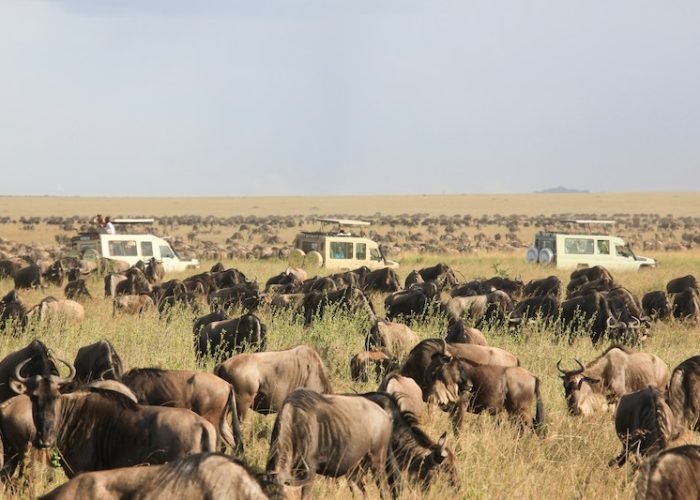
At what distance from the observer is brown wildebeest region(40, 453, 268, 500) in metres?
4.98

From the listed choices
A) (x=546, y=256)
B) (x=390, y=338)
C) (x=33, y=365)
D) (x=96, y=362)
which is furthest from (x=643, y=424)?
(x=546, y=256)

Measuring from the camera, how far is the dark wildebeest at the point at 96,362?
9453mm

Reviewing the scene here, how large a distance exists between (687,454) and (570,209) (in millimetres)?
114226

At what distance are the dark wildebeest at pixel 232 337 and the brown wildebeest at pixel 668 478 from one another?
6484mm

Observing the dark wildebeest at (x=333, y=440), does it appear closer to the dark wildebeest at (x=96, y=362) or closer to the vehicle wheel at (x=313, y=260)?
the dark wildebeest at (x=96, y=362)

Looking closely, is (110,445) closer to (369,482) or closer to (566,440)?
(369,482)

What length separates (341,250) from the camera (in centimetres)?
2877

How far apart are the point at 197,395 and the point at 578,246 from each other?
80.7 feet

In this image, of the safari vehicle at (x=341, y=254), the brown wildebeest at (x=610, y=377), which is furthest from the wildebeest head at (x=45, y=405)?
the safari vehicle at (x=341, y=254)

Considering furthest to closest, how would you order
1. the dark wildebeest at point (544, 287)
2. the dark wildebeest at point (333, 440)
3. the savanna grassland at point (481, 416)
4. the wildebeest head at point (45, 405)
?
the dark wildebeest at point (544, 287) < the savanna grassland at point (481, 416) < the dark wildebeest at point (333, 440) < the wildebeest head at point (45, 405)

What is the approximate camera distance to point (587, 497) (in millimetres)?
7727

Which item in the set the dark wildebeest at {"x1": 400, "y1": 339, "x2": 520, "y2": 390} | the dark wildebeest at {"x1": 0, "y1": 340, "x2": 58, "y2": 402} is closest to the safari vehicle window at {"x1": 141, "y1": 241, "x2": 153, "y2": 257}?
the dark wildebeest at {"x1": 0, "y1": 340, "x2": 58, "y2": 402}

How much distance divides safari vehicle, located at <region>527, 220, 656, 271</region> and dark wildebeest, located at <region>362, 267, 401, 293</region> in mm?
9543

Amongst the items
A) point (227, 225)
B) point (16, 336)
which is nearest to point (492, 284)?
point (16, 336)
